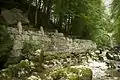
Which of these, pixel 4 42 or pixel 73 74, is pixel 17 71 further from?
pixel 73 74

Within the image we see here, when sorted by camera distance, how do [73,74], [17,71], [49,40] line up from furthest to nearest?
[49,40] < [17,71] < [73,74]

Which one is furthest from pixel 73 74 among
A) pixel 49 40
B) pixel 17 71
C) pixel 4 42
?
pixel 49 40

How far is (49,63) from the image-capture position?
9.81 m

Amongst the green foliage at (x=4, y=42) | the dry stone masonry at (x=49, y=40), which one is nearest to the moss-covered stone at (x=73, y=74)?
the green foliage at (x=4, y=42)

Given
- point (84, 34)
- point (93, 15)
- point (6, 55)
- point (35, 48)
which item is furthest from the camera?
point (84, 34)

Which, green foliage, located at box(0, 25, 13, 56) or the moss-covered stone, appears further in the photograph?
green foliage, located at box(0, 25, 13, 56)

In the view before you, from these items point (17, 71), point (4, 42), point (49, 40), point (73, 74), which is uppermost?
point (4, 42)

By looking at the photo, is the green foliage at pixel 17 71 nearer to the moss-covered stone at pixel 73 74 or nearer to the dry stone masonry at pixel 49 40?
the dry stone masonry at pixel 49 40

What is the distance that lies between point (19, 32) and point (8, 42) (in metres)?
2.63

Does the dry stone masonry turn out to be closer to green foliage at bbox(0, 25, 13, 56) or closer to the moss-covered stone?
green foliage at bbox(0, 25, 13, 56)

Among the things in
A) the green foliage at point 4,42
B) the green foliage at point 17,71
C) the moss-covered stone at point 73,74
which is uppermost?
the green foliage at point 4,42

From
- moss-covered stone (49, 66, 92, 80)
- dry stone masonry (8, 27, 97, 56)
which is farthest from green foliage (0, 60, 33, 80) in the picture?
moss-covered stone (49, 66, 92, 80)

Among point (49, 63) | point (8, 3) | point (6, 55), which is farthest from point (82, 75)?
point (8, 3)

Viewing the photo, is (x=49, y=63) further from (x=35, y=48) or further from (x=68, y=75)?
(x=68, y=75)
